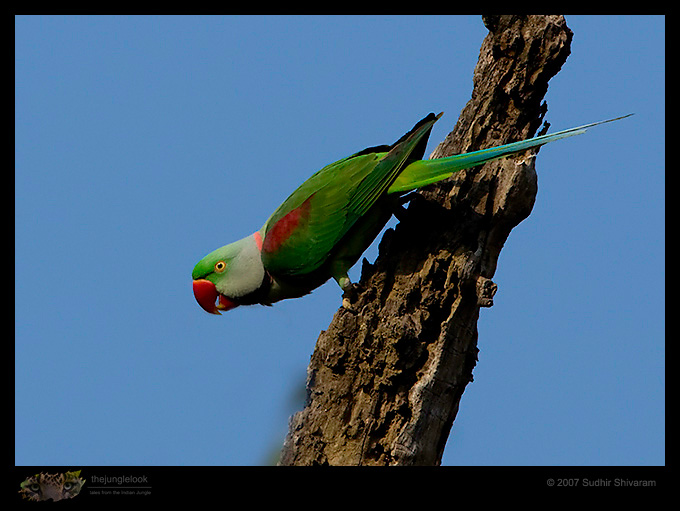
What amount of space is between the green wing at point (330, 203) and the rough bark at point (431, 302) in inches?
13.5

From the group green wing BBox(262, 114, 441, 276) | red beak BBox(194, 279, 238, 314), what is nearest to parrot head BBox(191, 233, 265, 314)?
red beak BBox(194, 279, 238, 314)

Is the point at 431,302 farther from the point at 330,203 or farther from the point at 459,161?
the point at 330,203

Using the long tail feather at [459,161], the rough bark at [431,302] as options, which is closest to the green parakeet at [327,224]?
the long tail feather at [459,161]

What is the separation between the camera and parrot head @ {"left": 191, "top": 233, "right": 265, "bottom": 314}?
6.75 metres

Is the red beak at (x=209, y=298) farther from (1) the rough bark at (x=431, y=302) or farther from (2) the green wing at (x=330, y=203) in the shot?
(1) the rough bark at (x=431, y=302)

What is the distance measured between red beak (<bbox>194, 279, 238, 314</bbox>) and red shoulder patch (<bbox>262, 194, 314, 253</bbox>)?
72 cm

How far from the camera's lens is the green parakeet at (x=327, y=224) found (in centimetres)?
602

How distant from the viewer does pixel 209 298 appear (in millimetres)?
6957

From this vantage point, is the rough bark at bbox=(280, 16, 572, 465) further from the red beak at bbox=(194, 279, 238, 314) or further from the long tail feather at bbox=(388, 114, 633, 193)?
the red beak at bbox=(194, 279, 238, 314)

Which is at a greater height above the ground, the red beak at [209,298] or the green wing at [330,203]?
the green wing at [330,203]
